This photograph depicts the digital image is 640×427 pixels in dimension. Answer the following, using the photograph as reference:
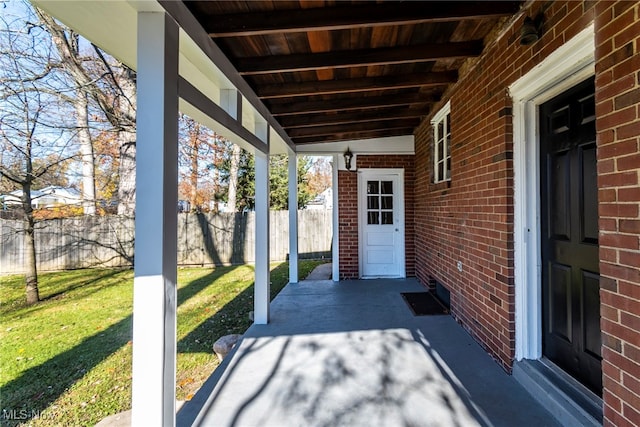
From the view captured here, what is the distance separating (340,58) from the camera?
2662mm

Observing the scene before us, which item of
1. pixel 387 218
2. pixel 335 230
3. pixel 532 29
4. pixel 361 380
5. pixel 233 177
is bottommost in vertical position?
pixel 361 380

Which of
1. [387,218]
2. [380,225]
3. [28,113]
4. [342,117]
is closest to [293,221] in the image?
[380,225]

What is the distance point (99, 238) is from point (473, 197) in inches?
375

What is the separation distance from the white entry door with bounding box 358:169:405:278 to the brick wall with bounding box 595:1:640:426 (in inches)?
176

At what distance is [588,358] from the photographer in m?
1.88

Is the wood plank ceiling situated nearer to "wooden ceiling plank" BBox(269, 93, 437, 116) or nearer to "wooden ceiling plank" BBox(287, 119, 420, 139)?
"wooden ceiling plank" BBox(269, 93, 437, 116)

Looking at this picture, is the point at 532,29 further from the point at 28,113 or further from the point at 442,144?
the point at 28,113

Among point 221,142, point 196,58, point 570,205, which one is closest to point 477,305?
point 570,205

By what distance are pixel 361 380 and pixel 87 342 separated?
3.46 metres

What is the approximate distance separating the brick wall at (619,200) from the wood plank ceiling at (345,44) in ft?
3.33

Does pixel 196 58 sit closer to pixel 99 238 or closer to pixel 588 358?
pixel 588 358

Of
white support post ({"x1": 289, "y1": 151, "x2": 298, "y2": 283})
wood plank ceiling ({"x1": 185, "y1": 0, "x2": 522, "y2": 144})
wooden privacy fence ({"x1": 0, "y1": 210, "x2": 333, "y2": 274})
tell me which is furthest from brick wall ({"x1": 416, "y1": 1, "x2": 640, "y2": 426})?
wooden privacy fence ({"x1": 0, "y1": 210, "x2": 333, "y2": 274})

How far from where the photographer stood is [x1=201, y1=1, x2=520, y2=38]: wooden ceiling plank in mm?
2062

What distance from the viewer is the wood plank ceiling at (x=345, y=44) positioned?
6.79 feet
